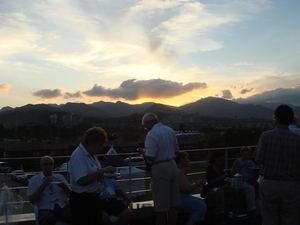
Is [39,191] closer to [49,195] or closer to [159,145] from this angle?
[49,195]

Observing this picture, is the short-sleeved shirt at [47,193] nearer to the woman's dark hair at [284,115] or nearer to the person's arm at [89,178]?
the person's arm at [89,178]

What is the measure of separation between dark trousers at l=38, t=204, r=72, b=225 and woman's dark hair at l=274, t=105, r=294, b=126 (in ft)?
9.01

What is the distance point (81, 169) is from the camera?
8.91 ft

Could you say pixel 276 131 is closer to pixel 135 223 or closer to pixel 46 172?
pixel 135 223

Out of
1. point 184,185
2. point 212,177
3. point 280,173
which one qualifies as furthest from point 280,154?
point 212,177

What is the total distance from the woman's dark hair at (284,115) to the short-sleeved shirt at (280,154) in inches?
2.6

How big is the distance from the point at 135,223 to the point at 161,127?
5.75 feet

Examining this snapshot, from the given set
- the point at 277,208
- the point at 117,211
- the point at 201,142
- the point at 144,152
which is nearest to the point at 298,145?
the point at 277,208

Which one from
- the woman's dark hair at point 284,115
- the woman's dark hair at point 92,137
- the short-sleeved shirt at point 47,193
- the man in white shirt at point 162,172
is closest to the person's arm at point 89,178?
the woman's dark hair at point 92,137

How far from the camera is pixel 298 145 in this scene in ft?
9.70

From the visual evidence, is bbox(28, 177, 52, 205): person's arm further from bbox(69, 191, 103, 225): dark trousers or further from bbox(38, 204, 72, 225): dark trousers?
bbox(69, 191, 103, 225): dark trousers

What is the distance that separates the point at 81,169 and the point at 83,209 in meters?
0.40

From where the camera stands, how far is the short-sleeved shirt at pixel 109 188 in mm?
3576

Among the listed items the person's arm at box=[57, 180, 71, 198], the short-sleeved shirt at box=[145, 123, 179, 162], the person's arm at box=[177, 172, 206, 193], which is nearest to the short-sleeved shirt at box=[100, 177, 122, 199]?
the person's arm at box=[57, 180, 71, 198]
